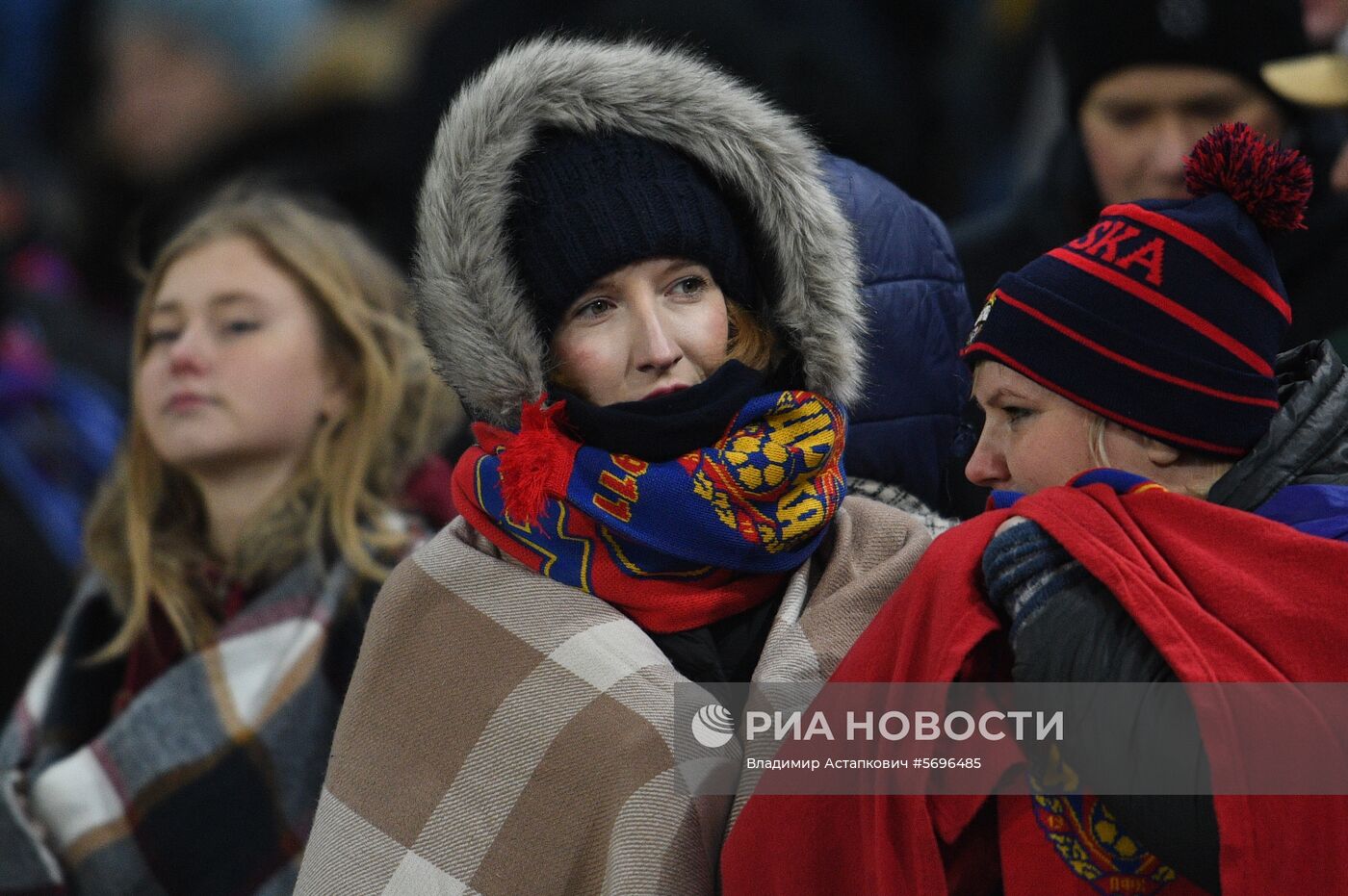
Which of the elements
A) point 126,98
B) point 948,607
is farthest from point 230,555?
point 126,98

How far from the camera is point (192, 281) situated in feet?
13.9

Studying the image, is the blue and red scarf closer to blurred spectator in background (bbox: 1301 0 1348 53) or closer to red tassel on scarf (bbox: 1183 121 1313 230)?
red tassel on scarf (bbox: 1183 121 1313 230)

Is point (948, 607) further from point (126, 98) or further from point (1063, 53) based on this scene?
point (126, 98)

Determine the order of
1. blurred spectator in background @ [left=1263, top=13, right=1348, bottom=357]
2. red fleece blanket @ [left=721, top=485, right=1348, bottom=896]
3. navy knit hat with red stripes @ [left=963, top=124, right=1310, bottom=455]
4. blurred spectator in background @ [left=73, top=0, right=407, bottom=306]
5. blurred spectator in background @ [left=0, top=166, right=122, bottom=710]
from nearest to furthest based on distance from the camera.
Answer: red fleece blanket @ [left=721, top=485, right=1348, bottom=896] → navy knit hat with red stripes @ [left=963, top=124, right=1310, bottom=455] → blurred spectator in background @ [left=1263, top=13, right=1348, bottom=357] → blurred spectator in background @ [left=0, top=166, right=122, bottom=710] → blurred spectator in background @ [left=73, top=0, right=407, bottom=306]

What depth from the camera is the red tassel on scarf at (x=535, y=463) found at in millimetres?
2561

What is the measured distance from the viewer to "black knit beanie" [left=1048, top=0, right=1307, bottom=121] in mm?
3568

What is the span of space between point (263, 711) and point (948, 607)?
2.12m

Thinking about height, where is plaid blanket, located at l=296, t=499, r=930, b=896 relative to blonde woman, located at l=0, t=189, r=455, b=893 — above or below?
above

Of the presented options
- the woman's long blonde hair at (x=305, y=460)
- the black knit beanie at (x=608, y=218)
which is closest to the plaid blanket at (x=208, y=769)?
the woman's long blonde hair at (x=305, y=460)

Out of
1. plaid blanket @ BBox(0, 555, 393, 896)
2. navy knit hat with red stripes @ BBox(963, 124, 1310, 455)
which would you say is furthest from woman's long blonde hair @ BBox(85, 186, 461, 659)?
navy knit hat with red stripes @ BBox(963, 124, 1310, 455)

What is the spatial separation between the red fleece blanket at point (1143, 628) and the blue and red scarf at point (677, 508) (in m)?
0.33

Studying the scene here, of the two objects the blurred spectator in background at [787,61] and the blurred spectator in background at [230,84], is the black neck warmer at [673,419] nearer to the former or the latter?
the blurred spectator in background at [787,61]

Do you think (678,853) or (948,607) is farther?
(678,853)

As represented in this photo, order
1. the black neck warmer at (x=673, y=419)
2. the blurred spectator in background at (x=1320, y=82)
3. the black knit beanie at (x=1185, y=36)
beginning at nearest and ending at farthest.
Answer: the black neck warmer at (x=673, y=419)
the blurred spectator in background at (x=1320, y=82)
the black knit beanie at (x=1185, y=36)
